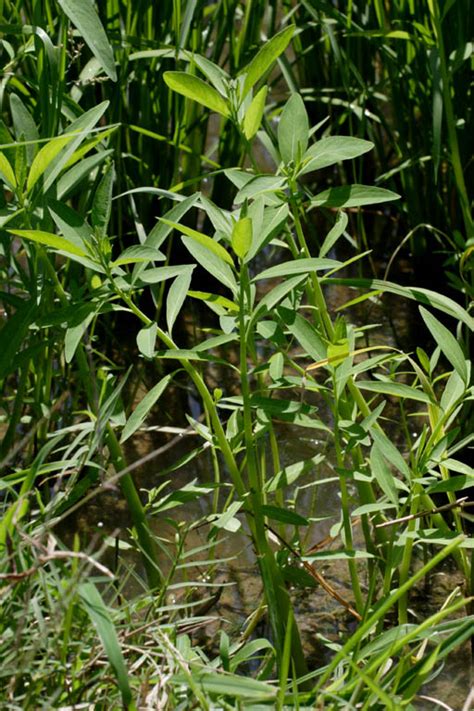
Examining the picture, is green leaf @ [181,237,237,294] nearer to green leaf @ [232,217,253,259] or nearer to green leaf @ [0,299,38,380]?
green leaf @ [232,217,253,259]

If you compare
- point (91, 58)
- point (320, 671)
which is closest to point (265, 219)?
point (320, 671)

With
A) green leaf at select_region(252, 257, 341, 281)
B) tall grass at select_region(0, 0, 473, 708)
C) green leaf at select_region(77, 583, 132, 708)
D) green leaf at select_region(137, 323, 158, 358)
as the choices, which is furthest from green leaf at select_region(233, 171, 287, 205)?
green leaf at select_region(77, 583, 132, 708)

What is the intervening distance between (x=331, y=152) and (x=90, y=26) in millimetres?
474

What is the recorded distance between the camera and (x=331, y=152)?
1.57 meters

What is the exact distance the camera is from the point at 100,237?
156 centimetres

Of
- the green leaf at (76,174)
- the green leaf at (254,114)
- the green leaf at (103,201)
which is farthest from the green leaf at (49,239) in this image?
the green leaf at (254,114)

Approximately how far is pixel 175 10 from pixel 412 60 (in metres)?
0.76

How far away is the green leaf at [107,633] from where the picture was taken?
121cm

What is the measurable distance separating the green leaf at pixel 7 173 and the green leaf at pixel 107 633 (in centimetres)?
60

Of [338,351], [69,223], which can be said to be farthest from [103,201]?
[338,351]

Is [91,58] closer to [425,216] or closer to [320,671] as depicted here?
[425,216]

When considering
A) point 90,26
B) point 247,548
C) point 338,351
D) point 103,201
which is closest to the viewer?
point 338,351

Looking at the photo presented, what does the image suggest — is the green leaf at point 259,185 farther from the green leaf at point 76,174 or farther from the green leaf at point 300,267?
the green leaf at point 76,174

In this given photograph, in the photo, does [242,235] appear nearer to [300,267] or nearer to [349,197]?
[300,267]
